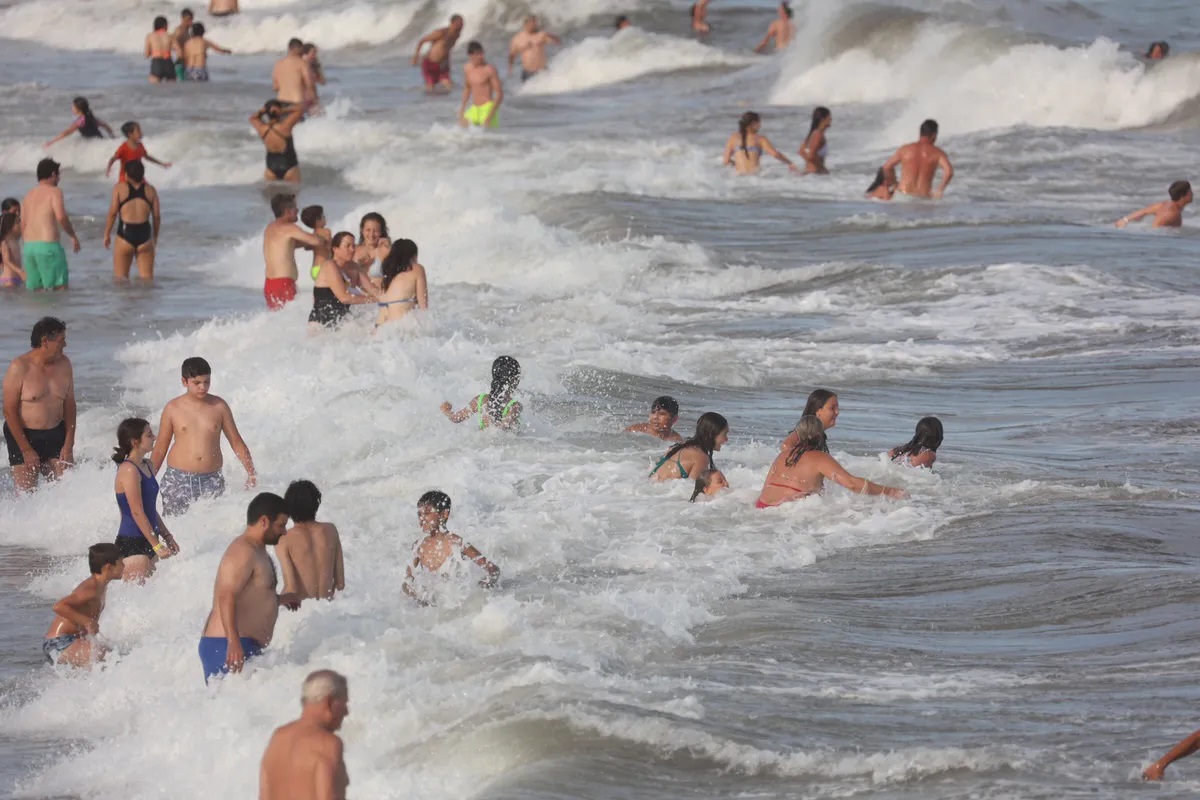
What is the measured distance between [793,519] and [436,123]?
18520 millimetres

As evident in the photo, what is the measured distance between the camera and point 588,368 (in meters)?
13.2

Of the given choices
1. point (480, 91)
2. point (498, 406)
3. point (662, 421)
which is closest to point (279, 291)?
point (498, 406)

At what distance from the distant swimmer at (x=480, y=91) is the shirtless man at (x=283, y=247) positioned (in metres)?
12.1

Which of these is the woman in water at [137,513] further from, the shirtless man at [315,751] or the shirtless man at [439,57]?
the shirtless man at [439,57]

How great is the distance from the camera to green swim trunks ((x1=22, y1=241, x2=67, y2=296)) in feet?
55.0

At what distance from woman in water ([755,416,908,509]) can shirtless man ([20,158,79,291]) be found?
28.8 feet

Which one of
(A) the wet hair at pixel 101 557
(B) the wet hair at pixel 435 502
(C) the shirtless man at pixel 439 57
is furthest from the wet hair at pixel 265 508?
(C) the shirtless man at pixel 439 57

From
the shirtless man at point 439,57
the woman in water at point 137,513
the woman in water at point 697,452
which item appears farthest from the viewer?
the shirtless man at point 439,57

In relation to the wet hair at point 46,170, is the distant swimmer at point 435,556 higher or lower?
lower

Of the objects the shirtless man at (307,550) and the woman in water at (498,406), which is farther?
the woman in water at (498,406)

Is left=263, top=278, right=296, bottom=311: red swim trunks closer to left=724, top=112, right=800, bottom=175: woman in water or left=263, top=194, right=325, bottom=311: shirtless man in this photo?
left=263, top=194, right=325, bottom=311: shirtless man

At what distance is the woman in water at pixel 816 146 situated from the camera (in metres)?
20.9

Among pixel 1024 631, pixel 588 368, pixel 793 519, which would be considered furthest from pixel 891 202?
pixel 1024 631

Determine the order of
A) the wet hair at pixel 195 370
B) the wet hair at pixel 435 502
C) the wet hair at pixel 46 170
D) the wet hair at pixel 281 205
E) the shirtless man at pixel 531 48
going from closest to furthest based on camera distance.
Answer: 1. the wet hair at pixel 435 502
2. the wet hair at pixel 195 370
3. the wet hair at pixel 281 205
4. the wet hair at pixel 46 170
5. the shirtless man at pixel 531 48
